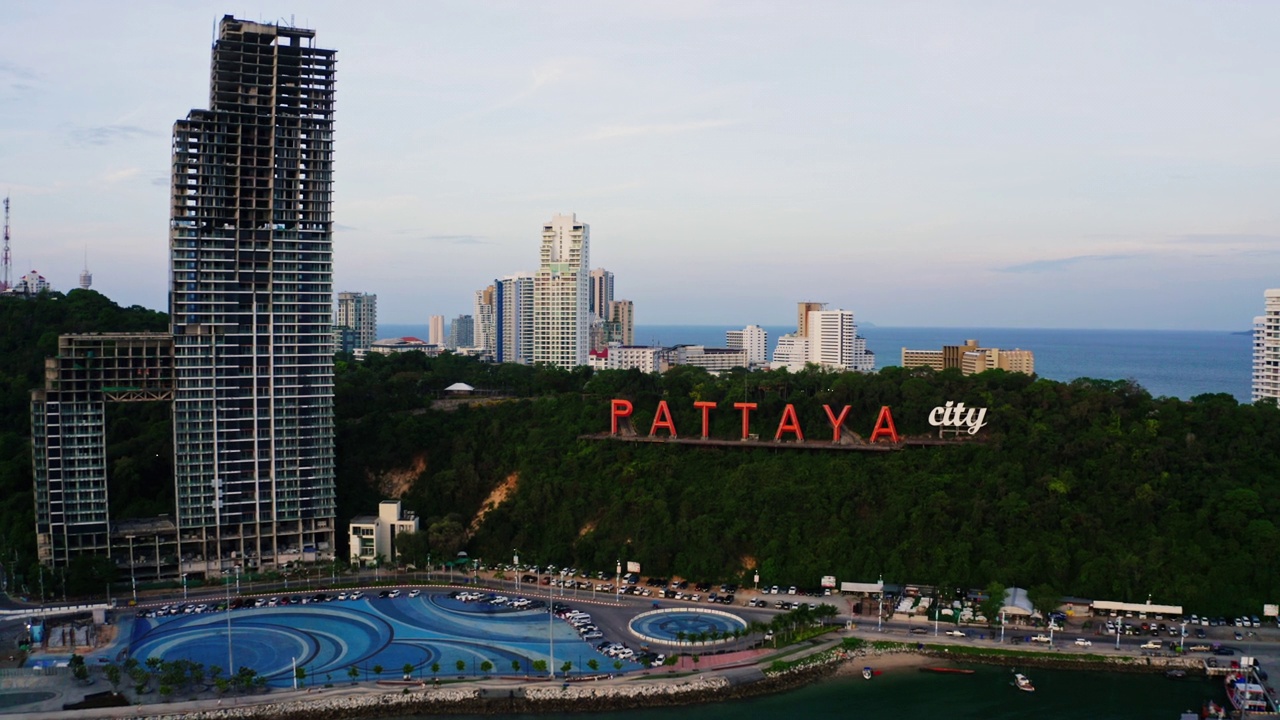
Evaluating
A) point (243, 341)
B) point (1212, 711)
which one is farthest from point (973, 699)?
point (243, 341)

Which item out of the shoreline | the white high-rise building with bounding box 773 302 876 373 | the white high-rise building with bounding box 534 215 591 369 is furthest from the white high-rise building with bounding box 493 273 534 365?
the shoreline

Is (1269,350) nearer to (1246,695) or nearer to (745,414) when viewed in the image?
(745,414)

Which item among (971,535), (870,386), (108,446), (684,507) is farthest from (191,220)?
(971,535)

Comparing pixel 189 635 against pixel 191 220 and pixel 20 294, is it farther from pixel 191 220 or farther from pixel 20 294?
pixel 20 294

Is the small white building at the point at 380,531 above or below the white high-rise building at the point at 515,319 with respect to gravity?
below

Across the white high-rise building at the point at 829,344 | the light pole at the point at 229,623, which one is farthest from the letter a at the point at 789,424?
the white high-rise building at the point at 829,344

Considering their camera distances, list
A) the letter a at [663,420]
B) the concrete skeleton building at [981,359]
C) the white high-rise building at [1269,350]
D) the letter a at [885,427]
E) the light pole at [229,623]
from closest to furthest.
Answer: the light pole at [229,623] < the letter a at [885,427] < the letter a at [663,420] < the white high-rise building at [1269,350] < the concrete skeleton building at [981,359]

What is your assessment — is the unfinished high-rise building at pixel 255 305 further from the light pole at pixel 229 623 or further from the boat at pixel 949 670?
the boat at pixel 949 670
